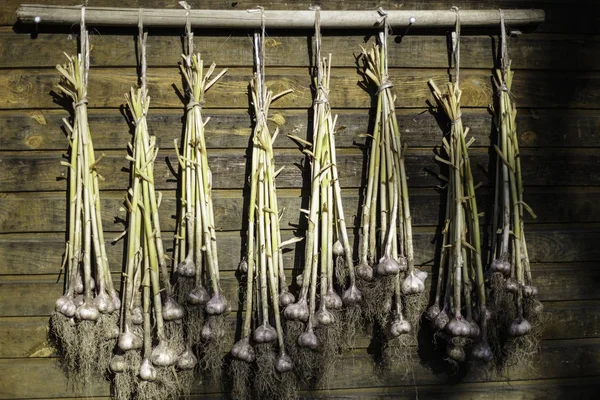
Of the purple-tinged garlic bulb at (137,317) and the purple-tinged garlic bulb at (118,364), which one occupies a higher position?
the purple-tinged garlic bulb at (137,317)

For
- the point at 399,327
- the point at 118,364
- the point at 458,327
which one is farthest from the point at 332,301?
the point at 118,364

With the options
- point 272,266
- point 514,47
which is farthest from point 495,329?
point 514,47

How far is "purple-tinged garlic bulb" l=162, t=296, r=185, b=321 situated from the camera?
2.40 metres

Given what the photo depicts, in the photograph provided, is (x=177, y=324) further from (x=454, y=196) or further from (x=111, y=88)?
(x=454, y=196)

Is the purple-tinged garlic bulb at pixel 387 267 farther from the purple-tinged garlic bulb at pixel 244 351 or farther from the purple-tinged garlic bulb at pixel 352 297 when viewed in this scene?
the purple-tinged garlic bulb at pixel 244 351

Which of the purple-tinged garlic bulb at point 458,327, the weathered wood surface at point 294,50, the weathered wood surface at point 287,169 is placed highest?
the weathered wood surface at point 294,50

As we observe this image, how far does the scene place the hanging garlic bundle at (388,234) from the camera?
8.15ft

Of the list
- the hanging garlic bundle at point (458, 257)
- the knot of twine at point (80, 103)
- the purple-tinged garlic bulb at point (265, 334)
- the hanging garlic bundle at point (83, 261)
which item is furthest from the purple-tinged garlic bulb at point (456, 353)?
the knot of twine at point (80, 103)

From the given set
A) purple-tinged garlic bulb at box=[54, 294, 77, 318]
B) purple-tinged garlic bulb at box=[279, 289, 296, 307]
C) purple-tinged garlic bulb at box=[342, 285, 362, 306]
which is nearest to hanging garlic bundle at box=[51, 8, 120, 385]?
purple-tinged garlic bulb at box=[54, 294, 77, 318]

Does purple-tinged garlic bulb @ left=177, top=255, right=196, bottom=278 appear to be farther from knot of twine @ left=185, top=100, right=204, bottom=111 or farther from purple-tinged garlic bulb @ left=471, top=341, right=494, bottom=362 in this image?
purple-tinged garlic bulb @ left=471, top=341, right=494, bottom=362

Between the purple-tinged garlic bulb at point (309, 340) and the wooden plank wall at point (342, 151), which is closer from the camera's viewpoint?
the purple-tinged garlic bulb at point (309, 340)

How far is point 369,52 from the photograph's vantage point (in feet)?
8.52

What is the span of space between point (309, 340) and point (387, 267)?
0.43m

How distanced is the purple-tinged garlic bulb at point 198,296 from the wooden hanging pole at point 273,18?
108cm
